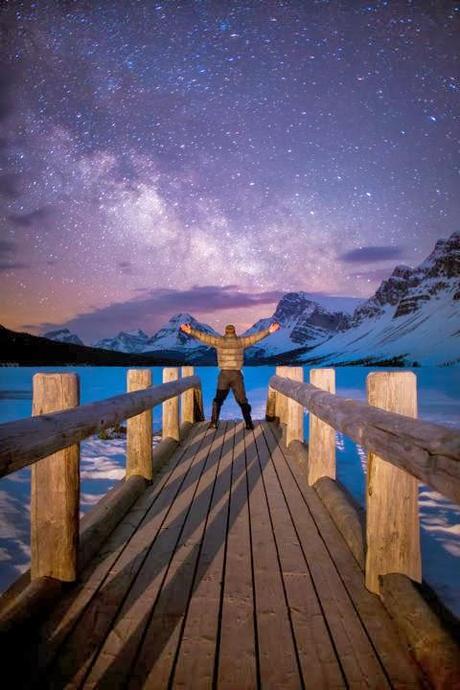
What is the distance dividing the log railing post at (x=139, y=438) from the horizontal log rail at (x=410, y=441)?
7.17ft

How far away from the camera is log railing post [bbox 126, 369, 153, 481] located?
4.09 m

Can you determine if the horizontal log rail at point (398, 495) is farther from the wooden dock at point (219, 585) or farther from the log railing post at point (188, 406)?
the log railing post at point (188, 406)

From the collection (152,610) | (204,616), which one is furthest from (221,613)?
(152,610)

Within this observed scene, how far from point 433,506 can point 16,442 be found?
271 inches

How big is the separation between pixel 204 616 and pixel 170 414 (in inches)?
167

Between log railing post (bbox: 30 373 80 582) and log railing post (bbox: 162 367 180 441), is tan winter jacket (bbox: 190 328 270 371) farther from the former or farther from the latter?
log railing post (bbox: 30 373 80 582)

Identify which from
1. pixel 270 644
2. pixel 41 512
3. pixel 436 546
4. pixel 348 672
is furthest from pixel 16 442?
pixel 436 546

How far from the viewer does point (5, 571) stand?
14.8ft

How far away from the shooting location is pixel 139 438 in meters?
4.12

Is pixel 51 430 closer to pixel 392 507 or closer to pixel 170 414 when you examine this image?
pixel 392 507

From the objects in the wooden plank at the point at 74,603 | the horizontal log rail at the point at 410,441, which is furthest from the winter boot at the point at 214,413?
the horizontal log rail at the point at 410,441

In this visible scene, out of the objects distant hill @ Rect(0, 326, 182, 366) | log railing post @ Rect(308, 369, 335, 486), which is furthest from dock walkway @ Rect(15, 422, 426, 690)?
distant hill @ Rect(0, 326, 182, 366)

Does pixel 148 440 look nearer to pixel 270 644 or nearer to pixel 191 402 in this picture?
pixel 270 644

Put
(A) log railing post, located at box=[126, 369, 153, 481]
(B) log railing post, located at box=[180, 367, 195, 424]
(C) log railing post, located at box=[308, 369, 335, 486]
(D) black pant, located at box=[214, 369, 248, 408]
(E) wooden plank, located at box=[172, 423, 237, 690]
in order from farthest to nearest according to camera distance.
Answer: (B) log railing post, located at box=[180, 367, 195, 424] < (D) black pant, located at box=[214, 369, 248, 408] < (A) log railing post, located at box=[126, 369, 153, 481] < (C) log railing post, located at box=[308, 369, 335, 486] < (E) wooden plank, located at box=[172, 423, 237, 690]
